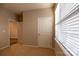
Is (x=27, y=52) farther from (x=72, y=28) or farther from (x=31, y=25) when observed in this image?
(x=72, y=28)

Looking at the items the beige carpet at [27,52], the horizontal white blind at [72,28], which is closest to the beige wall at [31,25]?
the beige carpet at [27,52]

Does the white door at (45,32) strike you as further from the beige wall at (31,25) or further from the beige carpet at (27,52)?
the beige carpet at (27,52)

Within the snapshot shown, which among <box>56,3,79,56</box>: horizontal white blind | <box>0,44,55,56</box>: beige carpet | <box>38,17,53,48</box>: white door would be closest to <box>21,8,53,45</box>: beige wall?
<box>38,17,53,48</box>: white door

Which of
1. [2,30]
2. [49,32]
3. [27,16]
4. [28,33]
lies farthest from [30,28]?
[2,30]

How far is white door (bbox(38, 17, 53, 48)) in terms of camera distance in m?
5.26

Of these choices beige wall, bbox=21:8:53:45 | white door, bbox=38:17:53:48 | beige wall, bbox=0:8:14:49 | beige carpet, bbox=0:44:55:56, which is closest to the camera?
beige carpet, bbox=0:44:55:56

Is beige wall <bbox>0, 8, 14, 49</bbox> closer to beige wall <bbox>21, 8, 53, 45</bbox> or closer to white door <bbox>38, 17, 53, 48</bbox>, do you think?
beige wall <bbox>21, 8, 53, 45</bbox>

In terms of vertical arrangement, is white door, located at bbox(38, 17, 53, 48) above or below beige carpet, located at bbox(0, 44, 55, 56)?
above

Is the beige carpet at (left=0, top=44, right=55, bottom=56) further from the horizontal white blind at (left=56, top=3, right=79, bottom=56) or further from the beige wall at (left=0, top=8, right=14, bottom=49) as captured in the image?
the horizontal white blind at (left=56, top=3, right=79, bottom=56)

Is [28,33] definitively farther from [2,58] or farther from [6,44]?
[2,58]

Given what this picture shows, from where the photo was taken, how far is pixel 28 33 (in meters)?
5.69

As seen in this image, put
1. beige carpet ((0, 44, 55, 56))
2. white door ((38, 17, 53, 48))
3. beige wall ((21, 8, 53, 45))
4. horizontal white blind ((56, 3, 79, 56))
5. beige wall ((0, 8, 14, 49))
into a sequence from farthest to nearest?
beige wall ((21, 8, 53, 45)), white door ((38, 17, 53, 48)), beige wall ((0, 8, 14, 49)), beige carpet ((0, 44, 55, 56)), horizontal white blind ((56, 3, 79, 56))

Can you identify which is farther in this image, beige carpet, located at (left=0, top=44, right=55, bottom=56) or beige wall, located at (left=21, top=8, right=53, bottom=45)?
beige wall, located at (left=21, top=8, right=53, bottom=45)

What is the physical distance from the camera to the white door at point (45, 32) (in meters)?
5.26
